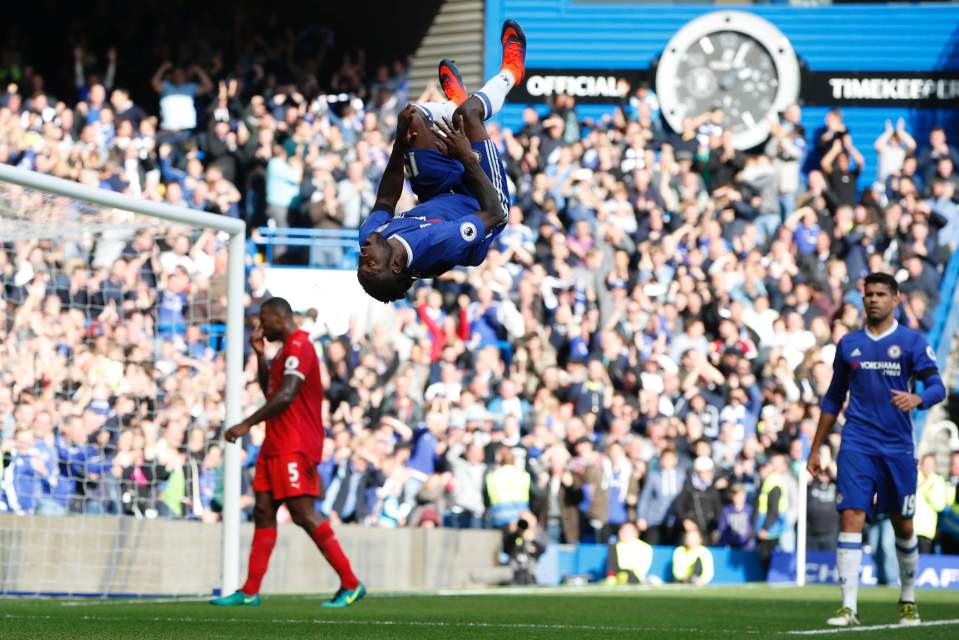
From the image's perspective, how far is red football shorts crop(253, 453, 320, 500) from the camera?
11266mm

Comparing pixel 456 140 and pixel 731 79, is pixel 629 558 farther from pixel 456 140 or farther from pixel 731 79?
pixel 731 79

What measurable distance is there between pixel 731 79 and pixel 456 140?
19241 millimetres

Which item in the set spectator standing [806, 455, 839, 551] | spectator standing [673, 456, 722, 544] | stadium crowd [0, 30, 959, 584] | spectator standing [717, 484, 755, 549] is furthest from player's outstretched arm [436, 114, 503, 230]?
spectator standing [806, 455, 839, 551]

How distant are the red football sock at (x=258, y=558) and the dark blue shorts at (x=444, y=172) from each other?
353cm

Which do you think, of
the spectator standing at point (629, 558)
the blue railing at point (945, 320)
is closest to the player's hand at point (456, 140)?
the spectator standing at point (629, 558)

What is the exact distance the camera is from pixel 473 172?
8.30 m

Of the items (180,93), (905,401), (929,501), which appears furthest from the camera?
(180,93)

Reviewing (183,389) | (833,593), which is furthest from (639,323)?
(183,389)

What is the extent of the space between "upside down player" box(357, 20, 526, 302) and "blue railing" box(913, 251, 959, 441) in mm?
12287

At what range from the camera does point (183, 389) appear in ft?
48.4

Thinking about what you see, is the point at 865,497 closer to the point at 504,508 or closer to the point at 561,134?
the point at 504,508

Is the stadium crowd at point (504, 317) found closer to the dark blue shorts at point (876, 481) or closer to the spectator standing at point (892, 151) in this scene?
the spectator standing at point (892, 151)

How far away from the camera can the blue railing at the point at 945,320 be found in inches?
814

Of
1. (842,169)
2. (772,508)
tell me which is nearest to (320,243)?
(772,508)
